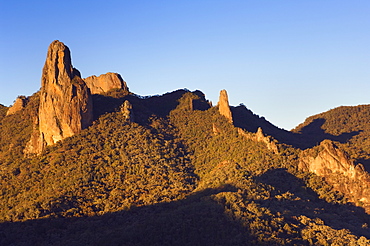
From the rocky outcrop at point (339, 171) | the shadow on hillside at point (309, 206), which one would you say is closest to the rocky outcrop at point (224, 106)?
the rocky outcrop at point (339, 171)

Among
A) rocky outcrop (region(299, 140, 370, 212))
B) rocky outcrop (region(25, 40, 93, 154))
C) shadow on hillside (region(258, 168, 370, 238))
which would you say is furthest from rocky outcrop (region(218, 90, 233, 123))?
rocky outcrop (region(25, 40, 93, 154))

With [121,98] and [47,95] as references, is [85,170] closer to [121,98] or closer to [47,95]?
[47,95]

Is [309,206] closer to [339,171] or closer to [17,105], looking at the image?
[339,171]

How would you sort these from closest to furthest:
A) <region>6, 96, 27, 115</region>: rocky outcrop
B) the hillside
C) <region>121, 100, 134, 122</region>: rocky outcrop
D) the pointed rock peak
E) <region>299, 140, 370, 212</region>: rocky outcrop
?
1. the hillside
2. <region>299, 140, 370, 212</region>: rocky outcrop
3. the pointed rock peak
4. <region>121, 100, 134, 122</region>: rocky outcrop
5. <region>6, 96, 27, 115</region>: rocky outcrop

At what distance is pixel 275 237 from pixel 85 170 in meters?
48.9

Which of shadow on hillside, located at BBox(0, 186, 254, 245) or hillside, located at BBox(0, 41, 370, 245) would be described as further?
hillside, located at BBox(0, 41, 370, 245)

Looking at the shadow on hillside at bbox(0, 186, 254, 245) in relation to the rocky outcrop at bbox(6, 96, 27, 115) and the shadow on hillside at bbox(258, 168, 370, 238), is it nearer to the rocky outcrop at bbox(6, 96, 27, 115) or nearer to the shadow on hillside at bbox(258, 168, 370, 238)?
the shadow on hillside at bbox(258, 168, 370, 238)

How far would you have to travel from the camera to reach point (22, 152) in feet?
548

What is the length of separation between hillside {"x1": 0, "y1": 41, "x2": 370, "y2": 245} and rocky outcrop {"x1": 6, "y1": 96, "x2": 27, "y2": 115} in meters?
1.36

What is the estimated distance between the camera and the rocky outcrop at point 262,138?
164 metres

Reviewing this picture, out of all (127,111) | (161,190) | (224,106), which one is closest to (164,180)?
(161,190)

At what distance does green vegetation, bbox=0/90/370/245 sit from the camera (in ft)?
420

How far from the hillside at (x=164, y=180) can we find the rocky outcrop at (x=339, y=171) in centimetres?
22

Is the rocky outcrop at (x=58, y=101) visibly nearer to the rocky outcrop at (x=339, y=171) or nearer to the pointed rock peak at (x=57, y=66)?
the pointed rock peak at (x=57, y=66)
